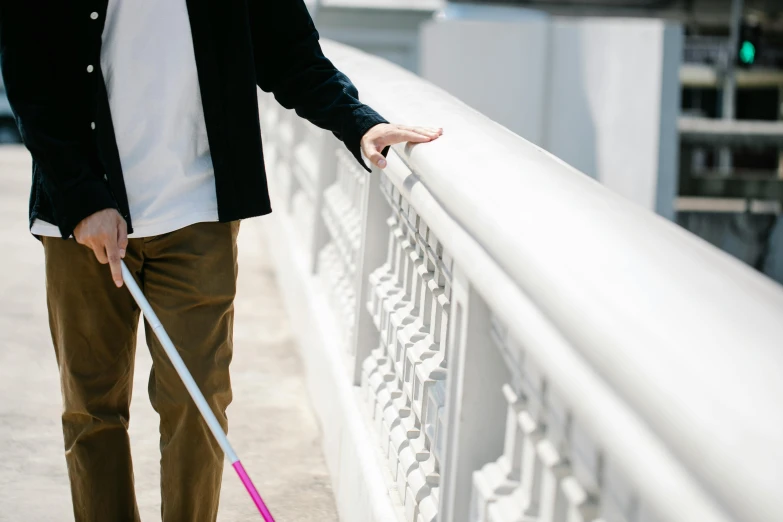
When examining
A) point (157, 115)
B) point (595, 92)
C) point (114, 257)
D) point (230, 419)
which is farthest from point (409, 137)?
point (595, 92)

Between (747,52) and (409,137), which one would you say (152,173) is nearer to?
(409,137)

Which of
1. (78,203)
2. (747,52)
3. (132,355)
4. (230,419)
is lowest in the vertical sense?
(747,52)

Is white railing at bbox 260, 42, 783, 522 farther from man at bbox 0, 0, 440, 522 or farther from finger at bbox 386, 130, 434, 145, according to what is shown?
man at bbox 0, 0, 440, 522

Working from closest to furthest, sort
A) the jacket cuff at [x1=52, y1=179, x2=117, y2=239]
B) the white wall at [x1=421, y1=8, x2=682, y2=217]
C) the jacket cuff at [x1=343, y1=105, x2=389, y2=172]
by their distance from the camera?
the jacket cuff at [x1=52, y1=179, x2=117, y2=239] → the jacket cuff at [x1=343, y1=105, x2=389, y2=172] → the white wall at [x1=421, y1=8, x2=682, y2=217]

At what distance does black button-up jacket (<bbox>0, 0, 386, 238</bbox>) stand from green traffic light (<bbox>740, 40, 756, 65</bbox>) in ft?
63.2

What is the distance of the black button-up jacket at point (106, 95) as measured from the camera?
2.15 m

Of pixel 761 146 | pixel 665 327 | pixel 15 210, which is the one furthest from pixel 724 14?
pixel 665 327

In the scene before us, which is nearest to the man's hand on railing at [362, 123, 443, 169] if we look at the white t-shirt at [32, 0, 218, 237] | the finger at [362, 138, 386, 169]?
the finger at [362, 138, 386, 169]

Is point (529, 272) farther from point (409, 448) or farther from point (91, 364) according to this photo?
point (91, 364)

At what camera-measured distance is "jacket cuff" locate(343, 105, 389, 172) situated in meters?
2.40

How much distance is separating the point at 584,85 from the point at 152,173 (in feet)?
24.7

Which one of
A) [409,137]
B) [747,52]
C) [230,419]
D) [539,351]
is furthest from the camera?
[747,52]

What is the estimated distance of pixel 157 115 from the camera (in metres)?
2.28

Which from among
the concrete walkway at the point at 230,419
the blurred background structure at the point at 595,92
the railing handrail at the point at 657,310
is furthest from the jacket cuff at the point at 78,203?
the blurred background structure at the point at 595,92
